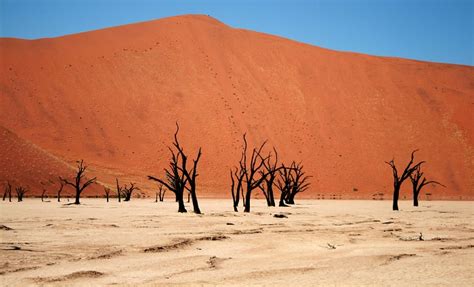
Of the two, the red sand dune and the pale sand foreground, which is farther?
the red sand dune

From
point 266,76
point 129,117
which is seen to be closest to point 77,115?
point 129,117

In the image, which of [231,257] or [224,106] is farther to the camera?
[224,106]

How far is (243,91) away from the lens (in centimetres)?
7469

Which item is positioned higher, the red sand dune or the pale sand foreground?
the red sand dune

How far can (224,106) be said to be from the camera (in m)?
71.5

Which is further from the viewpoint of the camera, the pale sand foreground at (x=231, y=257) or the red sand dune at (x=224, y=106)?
the red sand dune at (x=224, y=106)

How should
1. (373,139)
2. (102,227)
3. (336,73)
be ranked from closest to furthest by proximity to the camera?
(102,227) < (373,139) < (336,73)

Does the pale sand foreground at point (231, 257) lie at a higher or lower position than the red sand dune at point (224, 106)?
lower

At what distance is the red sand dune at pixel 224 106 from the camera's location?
6181 cm

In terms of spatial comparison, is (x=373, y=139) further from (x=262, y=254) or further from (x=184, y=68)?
(x=262, y=254)

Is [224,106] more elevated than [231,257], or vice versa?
[224,106]

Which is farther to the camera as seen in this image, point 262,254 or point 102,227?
point 102,227

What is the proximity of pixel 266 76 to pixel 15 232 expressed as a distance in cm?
6726

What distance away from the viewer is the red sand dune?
61.8m
